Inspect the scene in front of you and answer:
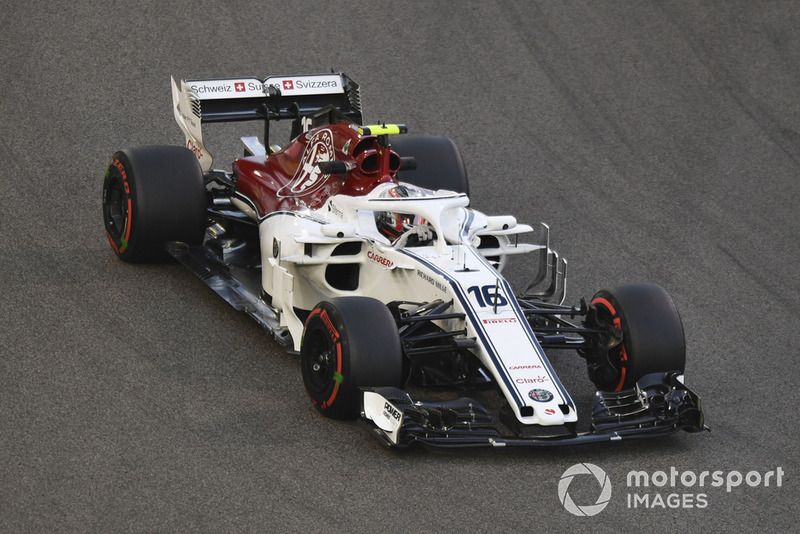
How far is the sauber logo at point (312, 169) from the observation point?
10805mm

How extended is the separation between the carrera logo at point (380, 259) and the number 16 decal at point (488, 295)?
0.84m

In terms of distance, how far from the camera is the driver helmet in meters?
10.1

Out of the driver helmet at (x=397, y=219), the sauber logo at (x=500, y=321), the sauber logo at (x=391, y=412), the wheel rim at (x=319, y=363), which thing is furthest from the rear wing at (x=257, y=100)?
the sauber logo at (x=391, y=412)

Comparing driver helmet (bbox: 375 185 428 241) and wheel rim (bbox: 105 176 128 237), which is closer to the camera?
driver helmet (bbox: 375 185 428 241)

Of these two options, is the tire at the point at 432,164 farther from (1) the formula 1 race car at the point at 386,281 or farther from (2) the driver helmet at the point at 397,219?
(2) the driver helmet at the point at 397,219

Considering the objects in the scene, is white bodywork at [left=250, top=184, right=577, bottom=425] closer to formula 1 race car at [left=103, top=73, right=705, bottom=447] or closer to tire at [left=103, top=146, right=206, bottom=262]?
formula 1 race car at [left=103, top=73, right=705, bottom=447]

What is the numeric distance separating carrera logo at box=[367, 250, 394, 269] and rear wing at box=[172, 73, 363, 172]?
2.76m

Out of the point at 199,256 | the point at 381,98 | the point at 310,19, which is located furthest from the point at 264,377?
the point at 310,19

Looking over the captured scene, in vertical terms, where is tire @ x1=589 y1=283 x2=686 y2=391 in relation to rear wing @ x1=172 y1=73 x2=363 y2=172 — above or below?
below

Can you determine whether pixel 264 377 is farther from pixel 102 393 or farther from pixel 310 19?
pixel 310 19

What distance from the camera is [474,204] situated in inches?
544

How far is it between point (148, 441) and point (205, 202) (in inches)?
125

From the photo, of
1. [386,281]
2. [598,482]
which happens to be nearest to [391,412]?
[598,482]

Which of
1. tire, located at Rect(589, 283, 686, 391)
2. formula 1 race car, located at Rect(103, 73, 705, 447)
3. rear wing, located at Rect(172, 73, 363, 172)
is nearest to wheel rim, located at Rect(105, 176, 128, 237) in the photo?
formula 1 race car, located at Rect(103, 73, 705, 447)
